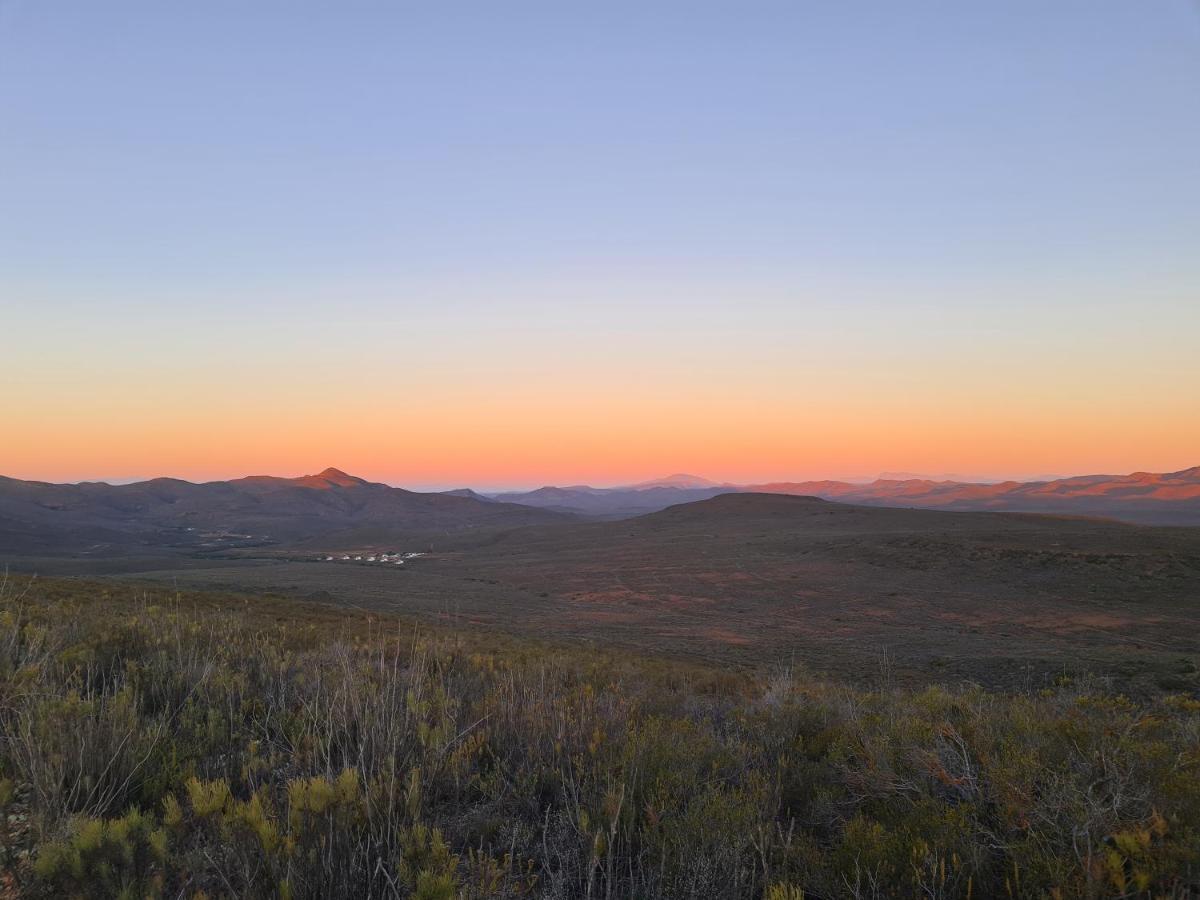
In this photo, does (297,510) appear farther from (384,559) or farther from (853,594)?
(853,594)

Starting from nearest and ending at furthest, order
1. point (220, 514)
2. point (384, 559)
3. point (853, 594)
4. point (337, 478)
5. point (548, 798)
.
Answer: point (548, 798) < point (853, 594) < point (384, 559) < point (220, 514) < point (337, 478)

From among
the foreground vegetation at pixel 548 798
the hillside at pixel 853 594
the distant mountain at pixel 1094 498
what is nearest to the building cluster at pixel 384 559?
the hillside at pixel 853 594

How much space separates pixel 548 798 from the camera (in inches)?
138

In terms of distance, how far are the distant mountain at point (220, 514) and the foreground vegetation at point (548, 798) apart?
78.3 metres

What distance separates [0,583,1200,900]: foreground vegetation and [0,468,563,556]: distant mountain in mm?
78290

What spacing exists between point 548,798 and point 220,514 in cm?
13054

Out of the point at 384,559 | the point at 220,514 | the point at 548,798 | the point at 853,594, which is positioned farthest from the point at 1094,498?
the point at 220,514

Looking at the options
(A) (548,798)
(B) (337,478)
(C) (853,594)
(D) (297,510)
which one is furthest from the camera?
(B) (337,478)

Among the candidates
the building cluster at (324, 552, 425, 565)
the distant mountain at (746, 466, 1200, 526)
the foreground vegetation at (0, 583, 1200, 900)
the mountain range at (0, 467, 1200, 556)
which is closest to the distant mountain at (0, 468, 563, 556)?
the mountain range at (0, 467, 1200, 556)

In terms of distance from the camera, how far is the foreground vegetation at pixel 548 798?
2355 millimetres

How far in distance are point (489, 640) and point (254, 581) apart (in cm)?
2767

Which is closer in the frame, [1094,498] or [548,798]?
[548,798]

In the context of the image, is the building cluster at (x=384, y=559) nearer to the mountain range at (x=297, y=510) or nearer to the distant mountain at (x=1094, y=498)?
the mountain range at (x=297, y=510)

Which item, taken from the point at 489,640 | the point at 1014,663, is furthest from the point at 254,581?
the point at 1014,663
